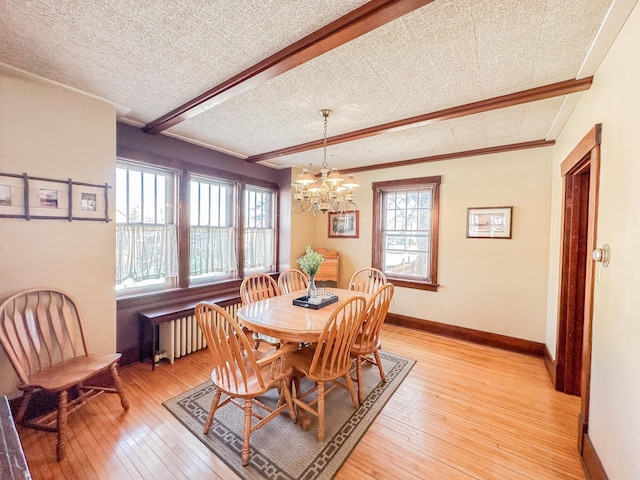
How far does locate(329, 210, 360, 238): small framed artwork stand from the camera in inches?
185

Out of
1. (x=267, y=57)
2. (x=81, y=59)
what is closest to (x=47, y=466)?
(x=81, y=59)

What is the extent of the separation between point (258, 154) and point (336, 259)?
2125 mm

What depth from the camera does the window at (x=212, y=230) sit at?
353 centimetres

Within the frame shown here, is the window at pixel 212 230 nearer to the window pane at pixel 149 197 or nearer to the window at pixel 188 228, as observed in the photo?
the window at pixel 188 228

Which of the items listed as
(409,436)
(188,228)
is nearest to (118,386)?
(188,228)

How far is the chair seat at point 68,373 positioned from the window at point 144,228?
948 mm

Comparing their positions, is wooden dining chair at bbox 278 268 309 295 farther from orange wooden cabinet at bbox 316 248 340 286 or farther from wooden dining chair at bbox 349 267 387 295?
orange wooden cabinet at bbox 316 248 340 286

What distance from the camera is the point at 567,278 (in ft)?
8.10

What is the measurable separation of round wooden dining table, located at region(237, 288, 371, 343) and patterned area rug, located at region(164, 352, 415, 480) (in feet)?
2.18

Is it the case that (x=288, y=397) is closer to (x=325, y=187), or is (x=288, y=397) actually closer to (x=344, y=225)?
(x=325, y=187)

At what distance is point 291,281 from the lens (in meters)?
3.56

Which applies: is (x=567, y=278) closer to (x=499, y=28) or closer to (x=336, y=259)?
(x=499, y=28)

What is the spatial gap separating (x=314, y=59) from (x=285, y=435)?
2.60 meters

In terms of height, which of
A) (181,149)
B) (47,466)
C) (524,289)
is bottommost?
(47,466)
